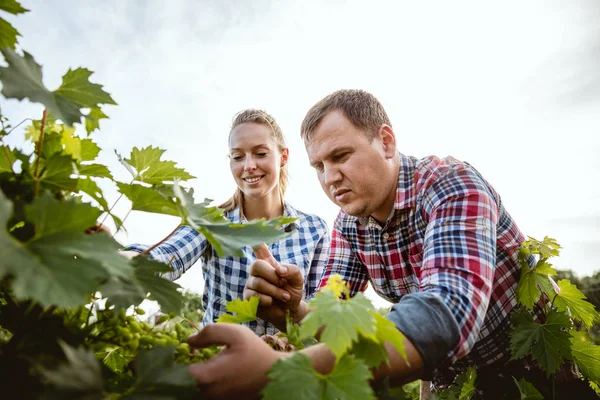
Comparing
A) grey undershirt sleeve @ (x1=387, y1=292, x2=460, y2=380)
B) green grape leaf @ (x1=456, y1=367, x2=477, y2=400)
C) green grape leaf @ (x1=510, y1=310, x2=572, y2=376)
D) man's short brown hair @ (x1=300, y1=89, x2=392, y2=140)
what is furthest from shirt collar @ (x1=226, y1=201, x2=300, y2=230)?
grey undershirt sleeve @ (x1=387, y1=292, x2=460, y2=380)

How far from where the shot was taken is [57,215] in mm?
558

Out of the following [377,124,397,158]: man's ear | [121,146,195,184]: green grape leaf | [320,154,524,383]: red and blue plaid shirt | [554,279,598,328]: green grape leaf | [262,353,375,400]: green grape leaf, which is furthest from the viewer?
[377,124,397,158]: man's ear

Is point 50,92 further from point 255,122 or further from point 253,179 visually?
point 255,122

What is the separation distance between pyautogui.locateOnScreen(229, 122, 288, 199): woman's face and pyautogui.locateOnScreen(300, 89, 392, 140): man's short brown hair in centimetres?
91

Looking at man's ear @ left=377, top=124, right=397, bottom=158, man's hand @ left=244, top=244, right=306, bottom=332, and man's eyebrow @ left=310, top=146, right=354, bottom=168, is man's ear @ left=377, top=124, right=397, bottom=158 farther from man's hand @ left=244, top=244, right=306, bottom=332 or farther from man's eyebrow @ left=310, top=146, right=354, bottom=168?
man's hand @ left=244, top=244, right=306, bottom=332

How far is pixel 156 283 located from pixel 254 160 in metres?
2.60

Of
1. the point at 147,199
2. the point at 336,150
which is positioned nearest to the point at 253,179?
the point at 336,150

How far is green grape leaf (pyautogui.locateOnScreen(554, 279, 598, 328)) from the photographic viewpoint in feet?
5.76

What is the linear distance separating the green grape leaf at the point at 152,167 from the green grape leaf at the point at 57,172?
25cm

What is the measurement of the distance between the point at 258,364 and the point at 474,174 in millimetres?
1327

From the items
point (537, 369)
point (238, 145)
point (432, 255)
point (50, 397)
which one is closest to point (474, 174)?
point (432, 255)

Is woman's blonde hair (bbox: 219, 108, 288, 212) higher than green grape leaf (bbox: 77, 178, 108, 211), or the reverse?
woman's blonde hair (bbox: 219, 108, 288, 212)

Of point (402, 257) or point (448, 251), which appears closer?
point (448, 251)

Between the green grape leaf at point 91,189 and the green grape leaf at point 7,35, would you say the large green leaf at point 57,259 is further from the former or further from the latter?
the green grape leaf at point 7,35
